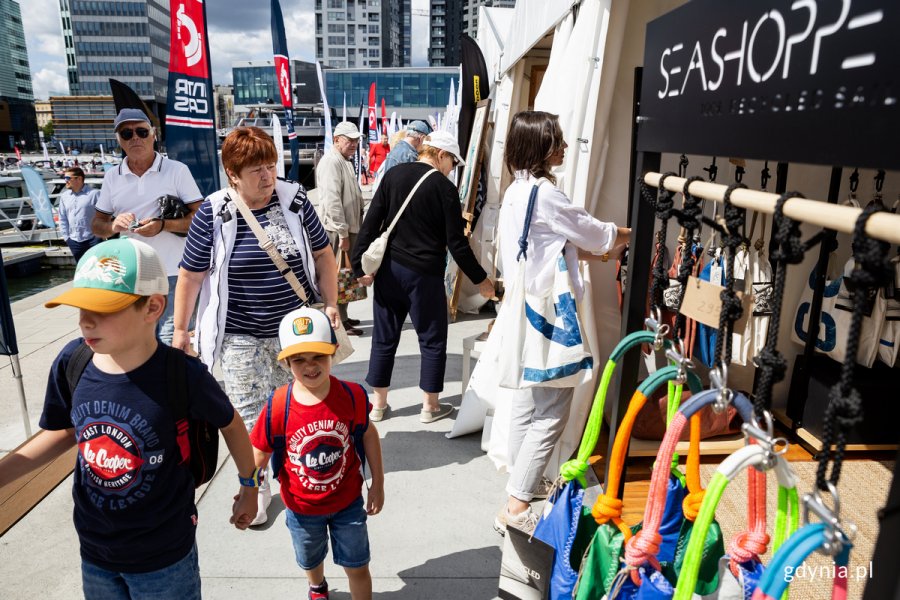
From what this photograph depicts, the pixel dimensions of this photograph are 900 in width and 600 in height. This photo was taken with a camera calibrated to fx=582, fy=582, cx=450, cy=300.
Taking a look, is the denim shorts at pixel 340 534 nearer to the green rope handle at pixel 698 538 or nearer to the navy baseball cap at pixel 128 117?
the green rope handle at pixel 698 538

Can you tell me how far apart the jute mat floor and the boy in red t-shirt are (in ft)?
5.10

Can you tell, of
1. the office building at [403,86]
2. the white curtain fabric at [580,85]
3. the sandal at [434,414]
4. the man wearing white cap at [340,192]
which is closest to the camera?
the white curtain fabric at [580,85]

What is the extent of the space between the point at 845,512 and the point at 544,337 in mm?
1688

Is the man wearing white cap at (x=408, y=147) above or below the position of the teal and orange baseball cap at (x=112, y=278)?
above

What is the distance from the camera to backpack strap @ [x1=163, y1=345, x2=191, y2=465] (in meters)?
1.65

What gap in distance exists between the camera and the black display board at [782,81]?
0.80 metres

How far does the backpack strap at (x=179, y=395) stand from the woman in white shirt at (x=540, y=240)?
1.41 meters

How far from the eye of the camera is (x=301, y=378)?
2.02 metres

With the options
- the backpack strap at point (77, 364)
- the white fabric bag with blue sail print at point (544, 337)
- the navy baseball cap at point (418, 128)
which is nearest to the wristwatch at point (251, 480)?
the backpack strap at point (77, 364)

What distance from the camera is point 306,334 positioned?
1993mm

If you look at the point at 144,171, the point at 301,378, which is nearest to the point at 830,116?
the point at 301,378

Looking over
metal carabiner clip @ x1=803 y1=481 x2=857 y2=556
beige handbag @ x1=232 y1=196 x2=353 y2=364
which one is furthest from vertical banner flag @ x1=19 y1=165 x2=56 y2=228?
metal carabiner clip @ x1=803 y1=481 x2=857 y2=556

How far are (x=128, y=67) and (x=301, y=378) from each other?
122099mm

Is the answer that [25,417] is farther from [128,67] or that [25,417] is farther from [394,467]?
[128,67]
